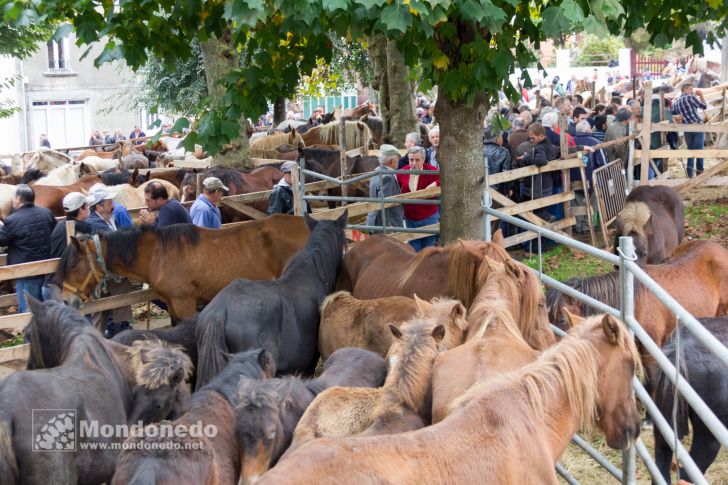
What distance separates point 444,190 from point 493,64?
1655mm

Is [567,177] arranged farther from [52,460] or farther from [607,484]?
[52,460]

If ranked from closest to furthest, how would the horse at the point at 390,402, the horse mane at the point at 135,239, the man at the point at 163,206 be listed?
the horse at the point at 390,402
the horse mane at the point at 135,239
the man at the point at 163,206

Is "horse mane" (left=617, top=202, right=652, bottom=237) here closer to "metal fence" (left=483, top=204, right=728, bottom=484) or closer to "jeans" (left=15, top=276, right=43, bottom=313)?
"metal fence" (left=483, top=204, right=728, bottom=484)

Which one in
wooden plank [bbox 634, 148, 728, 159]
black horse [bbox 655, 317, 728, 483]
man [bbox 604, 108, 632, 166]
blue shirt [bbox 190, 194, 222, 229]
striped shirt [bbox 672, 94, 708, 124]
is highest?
striped shirt [bbox 672, 94, 708, 124]

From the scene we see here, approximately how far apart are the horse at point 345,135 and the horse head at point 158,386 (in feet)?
42.3

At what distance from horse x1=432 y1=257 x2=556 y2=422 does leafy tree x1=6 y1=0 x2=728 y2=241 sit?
5.53 feet

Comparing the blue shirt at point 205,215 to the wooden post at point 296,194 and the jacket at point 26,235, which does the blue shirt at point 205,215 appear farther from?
the jacket at point 26,235

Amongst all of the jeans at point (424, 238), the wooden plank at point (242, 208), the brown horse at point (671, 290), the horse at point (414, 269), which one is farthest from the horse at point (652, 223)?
the wooden plank at point (242, 208)

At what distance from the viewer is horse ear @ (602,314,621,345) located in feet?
13.3

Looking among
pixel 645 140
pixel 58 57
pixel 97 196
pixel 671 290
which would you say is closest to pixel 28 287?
pixel 97 196

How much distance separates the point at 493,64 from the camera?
21.9 feet

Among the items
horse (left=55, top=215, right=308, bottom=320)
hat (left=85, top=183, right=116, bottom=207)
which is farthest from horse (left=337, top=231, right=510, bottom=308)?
hat (left=85, top=183, right=116, bottom=207)

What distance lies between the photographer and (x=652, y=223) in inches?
413

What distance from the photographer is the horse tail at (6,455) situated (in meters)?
4.37
